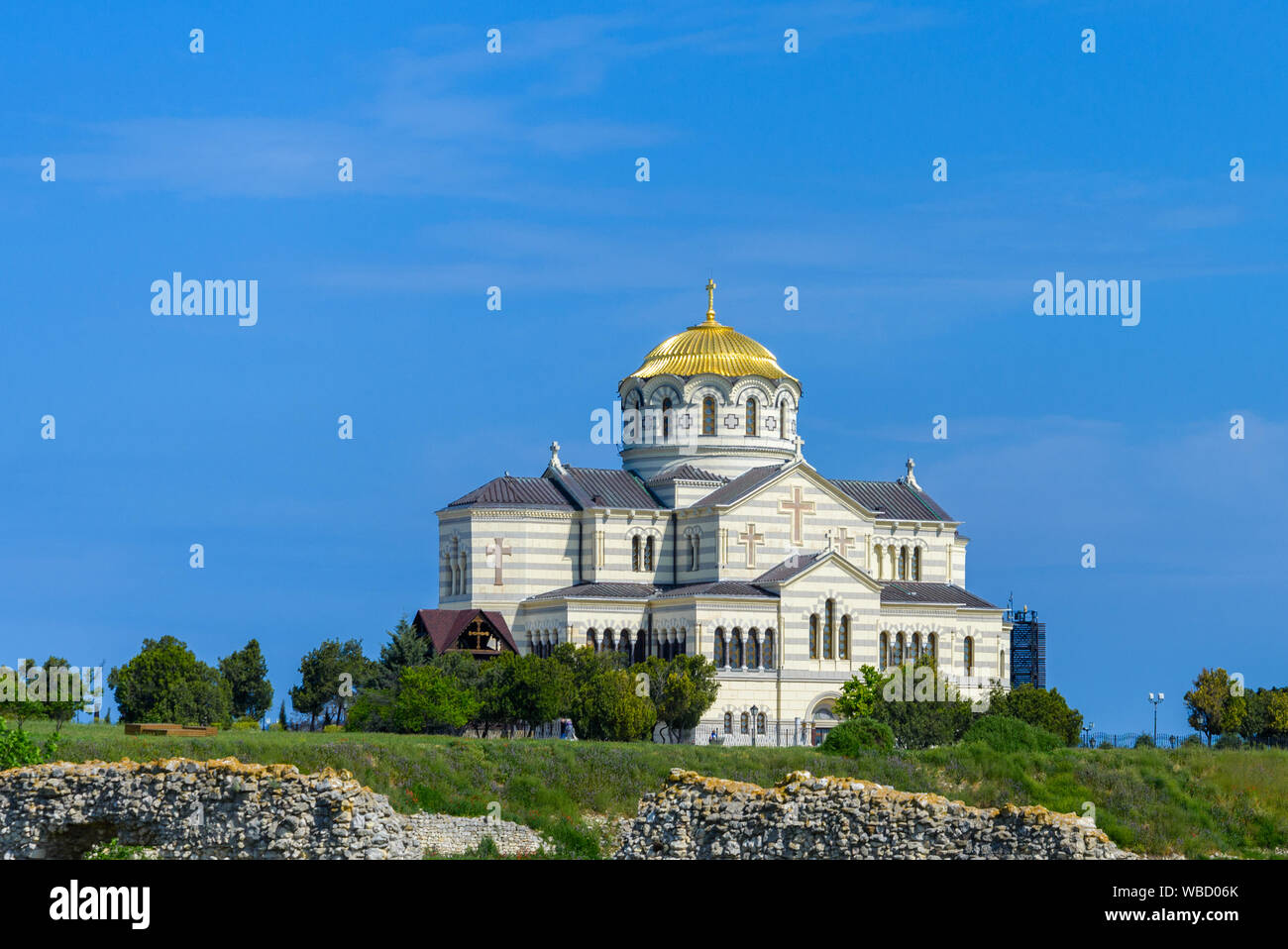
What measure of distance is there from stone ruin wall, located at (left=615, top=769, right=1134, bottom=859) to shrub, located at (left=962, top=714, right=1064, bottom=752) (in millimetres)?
21028

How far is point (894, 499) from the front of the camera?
8925cm

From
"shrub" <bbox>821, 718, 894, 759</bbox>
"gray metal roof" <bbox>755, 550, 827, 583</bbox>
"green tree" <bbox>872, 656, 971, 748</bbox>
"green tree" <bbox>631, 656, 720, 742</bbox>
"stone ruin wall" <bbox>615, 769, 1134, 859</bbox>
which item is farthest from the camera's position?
"gray metal roof" <bbox>755, 550, 827, 583</bbox>

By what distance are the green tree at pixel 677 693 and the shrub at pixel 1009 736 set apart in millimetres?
17970

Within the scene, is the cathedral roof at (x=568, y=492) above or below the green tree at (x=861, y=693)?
above

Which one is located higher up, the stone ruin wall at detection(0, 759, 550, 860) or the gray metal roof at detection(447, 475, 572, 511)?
the gray metal roof at detection(447, 475, 572, 511)

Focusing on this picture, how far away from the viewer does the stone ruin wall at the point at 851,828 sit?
96.8ft

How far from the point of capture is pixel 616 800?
4709 cm

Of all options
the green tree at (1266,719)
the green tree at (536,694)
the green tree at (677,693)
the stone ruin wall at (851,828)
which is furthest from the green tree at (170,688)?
the green tree at (1266,719)

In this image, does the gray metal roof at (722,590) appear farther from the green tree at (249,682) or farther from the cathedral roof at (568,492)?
the green tree at (249,682)

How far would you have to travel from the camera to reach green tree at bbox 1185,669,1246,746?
84250 millimetres

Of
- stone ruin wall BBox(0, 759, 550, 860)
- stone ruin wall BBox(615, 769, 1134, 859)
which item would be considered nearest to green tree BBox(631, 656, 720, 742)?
stone ruin wall BBox(615, 769, 1134, 859)

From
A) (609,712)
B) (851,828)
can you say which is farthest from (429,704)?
(851,828)

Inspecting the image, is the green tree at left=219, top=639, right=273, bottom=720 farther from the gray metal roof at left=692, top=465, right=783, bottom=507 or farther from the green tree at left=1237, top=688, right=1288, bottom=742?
the green tree at left=1237, top=688, right=1288, bottom=742
